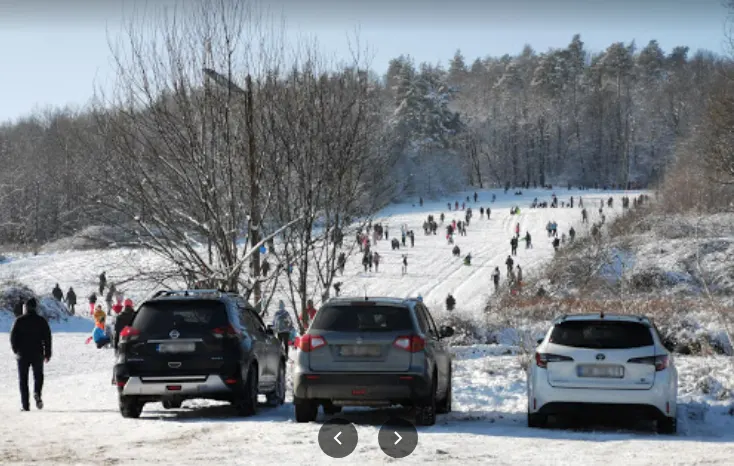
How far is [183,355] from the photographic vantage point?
1212 centimetres

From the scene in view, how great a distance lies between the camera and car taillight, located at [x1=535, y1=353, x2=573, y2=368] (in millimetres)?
11234

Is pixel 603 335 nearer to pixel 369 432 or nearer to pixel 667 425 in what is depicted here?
pixel 667 425

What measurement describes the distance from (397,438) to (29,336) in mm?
6271

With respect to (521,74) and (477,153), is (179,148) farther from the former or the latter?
(521,74)

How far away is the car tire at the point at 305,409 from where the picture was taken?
11398 millimetres

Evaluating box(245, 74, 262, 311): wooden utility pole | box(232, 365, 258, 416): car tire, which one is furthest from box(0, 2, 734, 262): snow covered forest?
box(232, 365, 258, 416): car tire

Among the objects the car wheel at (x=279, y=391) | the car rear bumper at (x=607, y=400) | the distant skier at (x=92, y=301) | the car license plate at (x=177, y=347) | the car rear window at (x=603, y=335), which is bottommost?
the distant skier at (x=92, y=301)

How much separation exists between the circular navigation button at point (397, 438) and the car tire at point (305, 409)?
86 cm

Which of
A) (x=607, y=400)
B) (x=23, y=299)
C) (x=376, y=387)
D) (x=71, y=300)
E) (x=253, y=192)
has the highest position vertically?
(x=253, y=192)

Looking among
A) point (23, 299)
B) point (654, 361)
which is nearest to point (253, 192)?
point (654, 361)

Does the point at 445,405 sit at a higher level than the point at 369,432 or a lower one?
lower

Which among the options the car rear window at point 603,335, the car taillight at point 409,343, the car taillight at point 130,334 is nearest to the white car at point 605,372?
the car rear window at point 603,335

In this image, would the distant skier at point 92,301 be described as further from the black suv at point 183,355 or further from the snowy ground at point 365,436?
the black suv at point 183,355

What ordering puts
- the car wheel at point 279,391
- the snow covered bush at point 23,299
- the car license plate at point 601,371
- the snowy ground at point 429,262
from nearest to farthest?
the car license plate at point 601,371
the car wheel at point 279,391
the snow covered bush at point 23,299
the snowy ground at point 429,262
